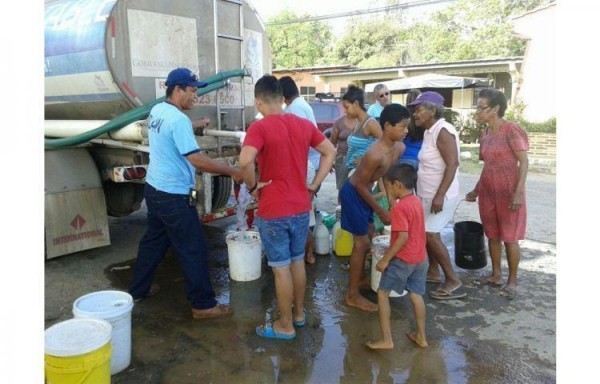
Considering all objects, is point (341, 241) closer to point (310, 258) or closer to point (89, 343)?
point (310, 258)

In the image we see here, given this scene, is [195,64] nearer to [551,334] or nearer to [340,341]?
[340,341]

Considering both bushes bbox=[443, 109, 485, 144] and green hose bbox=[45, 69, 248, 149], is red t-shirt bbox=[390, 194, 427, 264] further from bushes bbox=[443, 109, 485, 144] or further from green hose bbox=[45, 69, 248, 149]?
bushes bbox=[443, 109, 485, 144]

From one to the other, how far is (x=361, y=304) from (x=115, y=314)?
1.99 m

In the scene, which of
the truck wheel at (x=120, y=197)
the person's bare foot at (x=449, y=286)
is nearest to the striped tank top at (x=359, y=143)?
the person's bare foot at (x=449, y=286)

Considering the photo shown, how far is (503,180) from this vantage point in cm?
411

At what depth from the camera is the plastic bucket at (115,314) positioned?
286cm

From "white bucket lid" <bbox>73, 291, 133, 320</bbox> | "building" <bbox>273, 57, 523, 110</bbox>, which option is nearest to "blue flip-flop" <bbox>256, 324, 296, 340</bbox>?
"white bucket lid" <bbox>73, 291, 133, 320</bbox>

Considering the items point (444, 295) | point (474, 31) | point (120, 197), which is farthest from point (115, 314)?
point (474, 31)

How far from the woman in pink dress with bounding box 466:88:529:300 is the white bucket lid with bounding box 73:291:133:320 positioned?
3112mm

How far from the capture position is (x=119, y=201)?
224 inches

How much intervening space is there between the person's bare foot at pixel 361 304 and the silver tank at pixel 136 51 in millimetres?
2546

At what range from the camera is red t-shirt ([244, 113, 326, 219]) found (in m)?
3.18

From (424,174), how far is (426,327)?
4.28 ft

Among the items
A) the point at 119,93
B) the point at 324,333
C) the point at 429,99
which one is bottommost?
the point at 324,333
